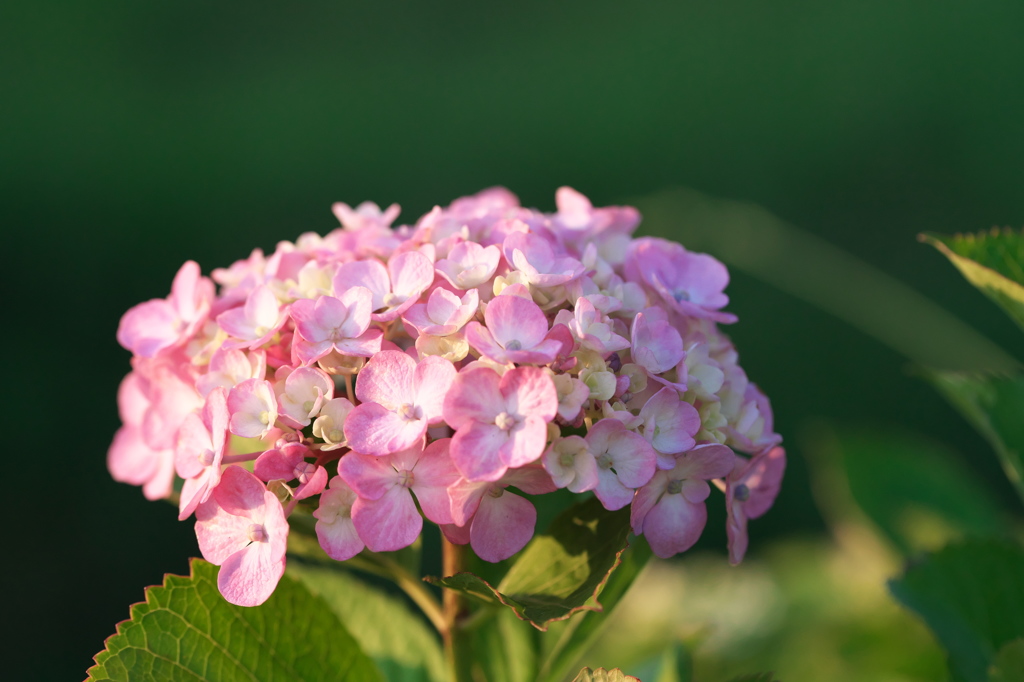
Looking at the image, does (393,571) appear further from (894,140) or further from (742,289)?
(894,140)

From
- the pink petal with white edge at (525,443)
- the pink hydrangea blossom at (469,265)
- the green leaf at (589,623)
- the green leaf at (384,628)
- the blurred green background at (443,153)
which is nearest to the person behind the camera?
the pink petal with white edge at (525,443)

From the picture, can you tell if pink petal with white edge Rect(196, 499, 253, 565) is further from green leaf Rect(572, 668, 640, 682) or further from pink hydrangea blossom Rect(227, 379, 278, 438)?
green leaf Rect(572, 668, 640, 682)

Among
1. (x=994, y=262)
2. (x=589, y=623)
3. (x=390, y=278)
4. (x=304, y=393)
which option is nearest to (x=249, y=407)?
(x=304, y=393)

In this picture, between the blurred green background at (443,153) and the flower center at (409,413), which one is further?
the blurred green background at (443,153)

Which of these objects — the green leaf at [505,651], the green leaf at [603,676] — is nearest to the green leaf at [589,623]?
the green leaf at [505,651]

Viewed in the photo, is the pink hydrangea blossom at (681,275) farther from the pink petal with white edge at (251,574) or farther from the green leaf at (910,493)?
the green leaf at (910,493)
